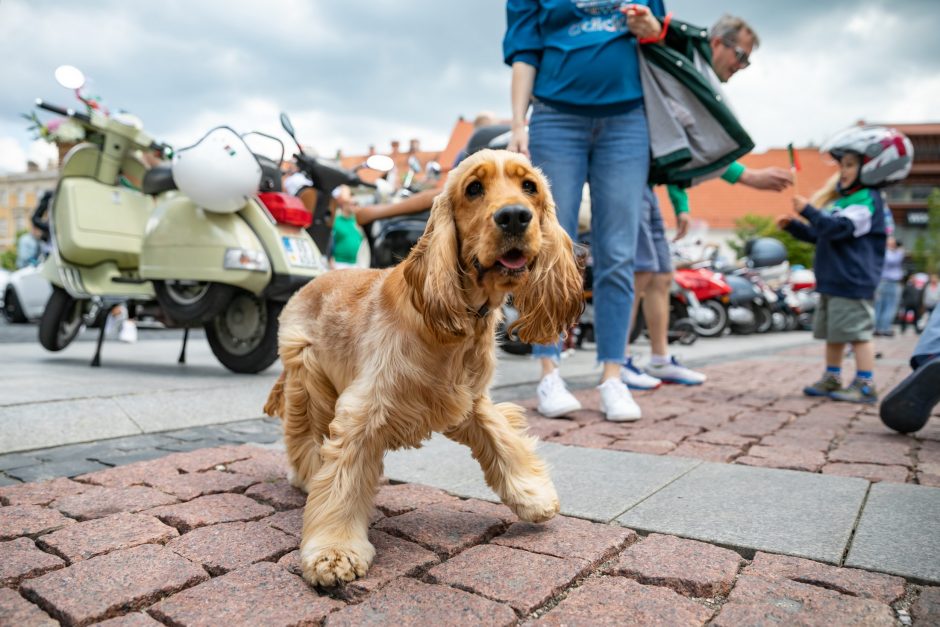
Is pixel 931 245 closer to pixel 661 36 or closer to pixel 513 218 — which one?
pixel 661 36

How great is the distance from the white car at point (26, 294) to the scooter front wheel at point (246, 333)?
8.71m

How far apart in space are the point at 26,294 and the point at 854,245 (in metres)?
12.7

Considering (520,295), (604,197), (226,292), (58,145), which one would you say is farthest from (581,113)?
(58,145)

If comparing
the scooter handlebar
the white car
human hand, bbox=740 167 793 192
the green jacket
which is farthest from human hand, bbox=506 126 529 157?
the white car

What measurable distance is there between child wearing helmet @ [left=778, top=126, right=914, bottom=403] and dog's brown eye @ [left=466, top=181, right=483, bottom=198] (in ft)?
12.2

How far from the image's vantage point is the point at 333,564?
66.7 inches

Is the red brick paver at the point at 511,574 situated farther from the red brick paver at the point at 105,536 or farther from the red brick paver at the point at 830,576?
the red brick paver at the point at 105,536

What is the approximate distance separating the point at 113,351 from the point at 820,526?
22.3 feet

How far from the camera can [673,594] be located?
1.64 m

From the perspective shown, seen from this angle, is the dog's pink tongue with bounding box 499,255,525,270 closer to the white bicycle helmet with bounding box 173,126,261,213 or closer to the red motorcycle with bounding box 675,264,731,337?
the white bicycle helmet with bounding box 173,126,261,213

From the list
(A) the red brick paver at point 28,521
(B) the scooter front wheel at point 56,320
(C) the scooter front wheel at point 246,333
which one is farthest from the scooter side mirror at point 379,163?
(B) the scooter front wheel at point 56,320

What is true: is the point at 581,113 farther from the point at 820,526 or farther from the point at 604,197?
the point at 820,526

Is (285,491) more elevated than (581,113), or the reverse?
(581,113)

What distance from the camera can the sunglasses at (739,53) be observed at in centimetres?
498
